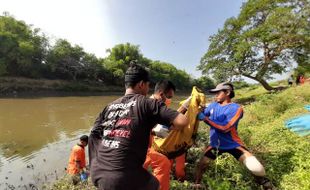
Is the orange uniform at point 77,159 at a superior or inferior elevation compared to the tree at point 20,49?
inferior

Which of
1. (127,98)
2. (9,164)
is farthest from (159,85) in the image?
(9,164)

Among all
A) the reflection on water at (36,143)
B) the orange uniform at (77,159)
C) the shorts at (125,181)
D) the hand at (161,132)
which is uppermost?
the hand at (161,132)

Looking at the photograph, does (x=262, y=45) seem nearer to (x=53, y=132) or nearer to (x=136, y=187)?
(x=53, y=132)

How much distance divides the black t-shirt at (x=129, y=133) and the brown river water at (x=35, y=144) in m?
5.16

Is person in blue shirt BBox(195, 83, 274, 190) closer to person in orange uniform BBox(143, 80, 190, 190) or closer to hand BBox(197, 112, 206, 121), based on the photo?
hand BBox(197, 112, 206, 121)

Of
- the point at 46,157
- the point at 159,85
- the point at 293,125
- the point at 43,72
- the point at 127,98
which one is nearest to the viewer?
the point at 127,98

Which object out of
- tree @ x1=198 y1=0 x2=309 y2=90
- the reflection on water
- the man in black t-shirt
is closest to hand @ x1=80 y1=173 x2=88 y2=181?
the reflection on water

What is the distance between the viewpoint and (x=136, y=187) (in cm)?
279

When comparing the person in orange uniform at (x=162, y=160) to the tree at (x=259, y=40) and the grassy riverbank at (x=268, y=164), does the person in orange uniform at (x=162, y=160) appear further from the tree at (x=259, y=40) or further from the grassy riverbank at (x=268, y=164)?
the tree at (x=259, y=40)

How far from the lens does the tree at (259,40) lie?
20.4 metres

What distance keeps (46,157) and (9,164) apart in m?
1.19

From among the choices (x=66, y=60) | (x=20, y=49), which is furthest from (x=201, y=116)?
(x=66, y=60)

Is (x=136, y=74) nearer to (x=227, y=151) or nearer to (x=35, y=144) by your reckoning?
(x=227, y=151)

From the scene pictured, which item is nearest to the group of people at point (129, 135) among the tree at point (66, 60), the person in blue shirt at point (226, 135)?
the person in blue shirt at point (226, 135)
